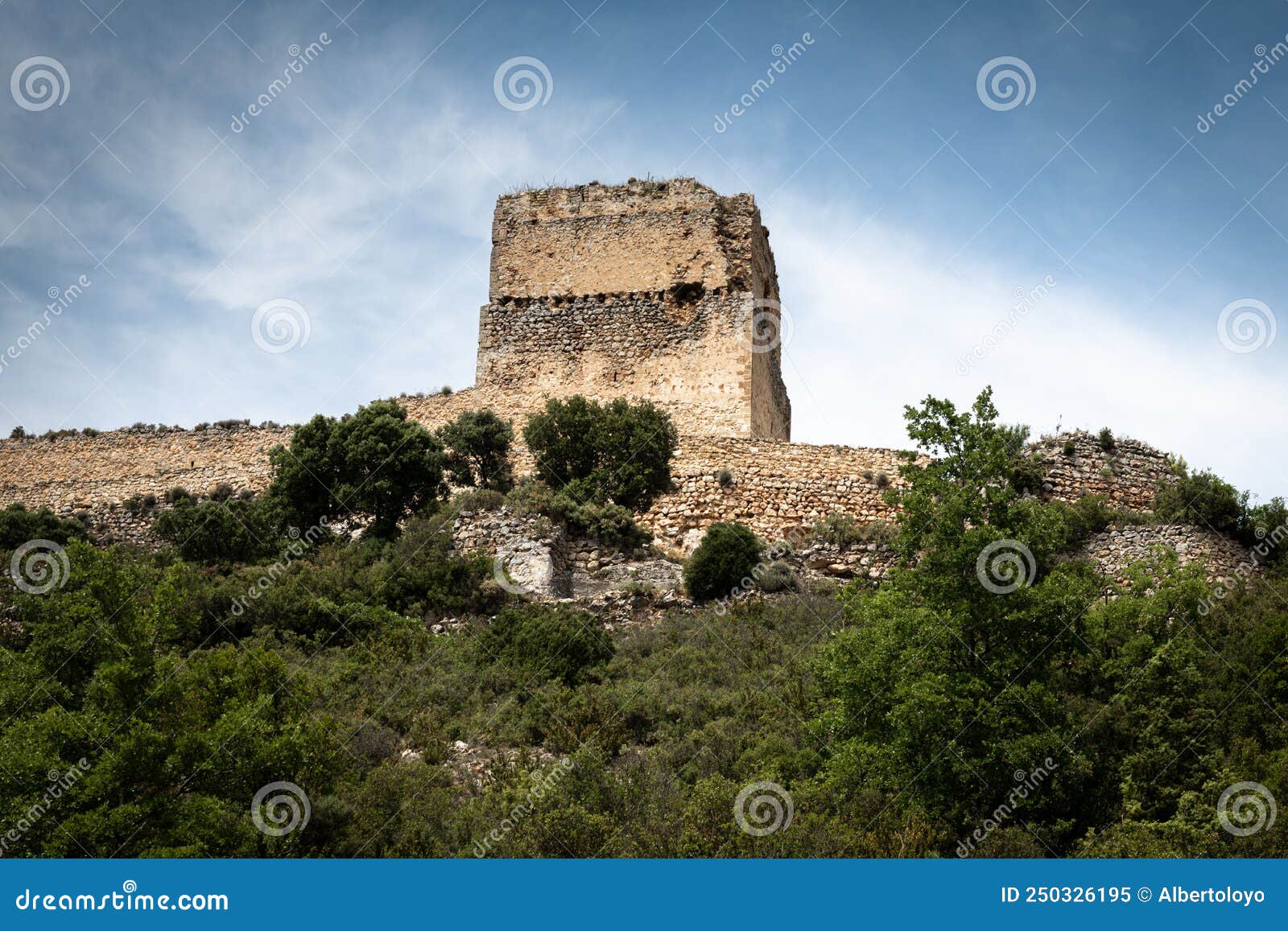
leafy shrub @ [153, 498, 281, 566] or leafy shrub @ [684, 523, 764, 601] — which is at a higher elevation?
leafy shrub @ [153, 498, 281, 566]

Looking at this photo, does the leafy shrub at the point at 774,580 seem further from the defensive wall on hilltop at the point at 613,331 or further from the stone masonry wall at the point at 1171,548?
the stone masonry wall at the point at 1171,548

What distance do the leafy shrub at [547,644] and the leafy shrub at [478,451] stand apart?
18.4ft

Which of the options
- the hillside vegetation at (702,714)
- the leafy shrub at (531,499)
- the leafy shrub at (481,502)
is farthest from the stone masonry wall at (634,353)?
A: the hillside vegetation at (702,714)

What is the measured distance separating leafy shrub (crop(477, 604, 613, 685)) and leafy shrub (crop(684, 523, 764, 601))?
1857mm

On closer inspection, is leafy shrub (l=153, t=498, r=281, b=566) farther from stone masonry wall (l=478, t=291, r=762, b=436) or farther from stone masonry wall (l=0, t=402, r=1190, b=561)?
stone masonry wall (l=478, t=291, r=762, b=436)

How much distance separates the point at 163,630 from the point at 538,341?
15128mm

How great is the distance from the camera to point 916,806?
469 inches

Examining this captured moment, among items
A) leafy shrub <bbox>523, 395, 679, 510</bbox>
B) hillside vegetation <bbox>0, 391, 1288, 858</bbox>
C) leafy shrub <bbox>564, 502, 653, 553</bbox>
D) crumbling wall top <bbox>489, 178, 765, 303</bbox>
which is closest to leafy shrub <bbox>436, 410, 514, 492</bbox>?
leafy shrub <bbox>523, 395, 679, 510</bbox>

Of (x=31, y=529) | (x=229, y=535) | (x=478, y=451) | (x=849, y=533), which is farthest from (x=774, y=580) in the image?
(x=31, y=529)

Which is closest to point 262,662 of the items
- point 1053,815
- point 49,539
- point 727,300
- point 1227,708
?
point 1053,815

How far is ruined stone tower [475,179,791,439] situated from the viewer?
25672mm

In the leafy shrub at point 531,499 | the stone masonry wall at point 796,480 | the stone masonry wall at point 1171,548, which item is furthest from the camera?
the stone masonry wall at point 796,480

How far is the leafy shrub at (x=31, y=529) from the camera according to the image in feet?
78.7

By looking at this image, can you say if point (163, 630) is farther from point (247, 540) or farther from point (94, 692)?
point (247, 540)
